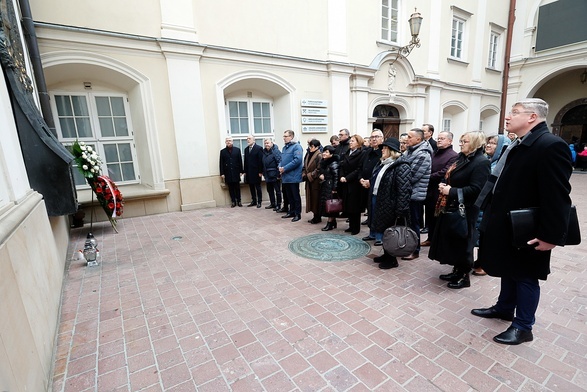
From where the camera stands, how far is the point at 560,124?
1363cm

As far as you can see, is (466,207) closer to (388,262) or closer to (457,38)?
(388,262)

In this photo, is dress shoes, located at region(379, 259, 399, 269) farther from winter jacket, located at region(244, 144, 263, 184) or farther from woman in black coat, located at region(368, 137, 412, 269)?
winter jacket, located at region(244, 144, 263, 184)

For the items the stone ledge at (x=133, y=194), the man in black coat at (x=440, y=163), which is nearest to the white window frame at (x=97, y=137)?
the stone ledge at (x=133, y=194)

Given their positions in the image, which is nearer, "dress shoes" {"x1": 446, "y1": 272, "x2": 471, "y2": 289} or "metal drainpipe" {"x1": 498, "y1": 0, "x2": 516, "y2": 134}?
"dress shoes" {"x1": 446, "y1": 272, "x2": 471, "y2": 289}

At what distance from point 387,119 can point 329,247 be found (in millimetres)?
7254

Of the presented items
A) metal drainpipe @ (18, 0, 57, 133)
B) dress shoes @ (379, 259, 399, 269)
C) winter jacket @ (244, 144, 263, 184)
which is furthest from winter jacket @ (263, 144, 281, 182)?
metal drainpipe @ (18, 0, 57, 133)

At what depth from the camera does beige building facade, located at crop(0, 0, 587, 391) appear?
89.4 inches

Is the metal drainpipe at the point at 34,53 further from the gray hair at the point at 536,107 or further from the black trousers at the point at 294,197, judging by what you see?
the gray hair at the point at 536,107

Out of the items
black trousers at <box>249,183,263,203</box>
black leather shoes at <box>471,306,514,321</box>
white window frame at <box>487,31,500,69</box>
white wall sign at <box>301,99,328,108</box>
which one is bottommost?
black leather shoes at <box>471,306,514,321</box>

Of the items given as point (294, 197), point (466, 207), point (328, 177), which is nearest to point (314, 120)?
point (294, 197)

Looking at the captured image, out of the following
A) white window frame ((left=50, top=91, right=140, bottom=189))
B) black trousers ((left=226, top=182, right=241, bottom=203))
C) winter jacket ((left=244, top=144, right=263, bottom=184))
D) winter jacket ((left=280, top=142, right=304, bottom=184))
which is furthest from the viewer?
black trousers ((left=226, top=182, right=241, bottom=203))

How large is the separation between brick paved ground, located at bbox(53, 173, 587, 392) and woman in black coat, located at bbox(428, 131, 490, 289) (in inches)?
13.4

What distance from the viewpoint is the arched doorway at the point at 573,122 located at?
13.0m

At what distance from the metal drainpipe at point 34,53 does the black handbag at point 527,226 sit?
6.73 metres
